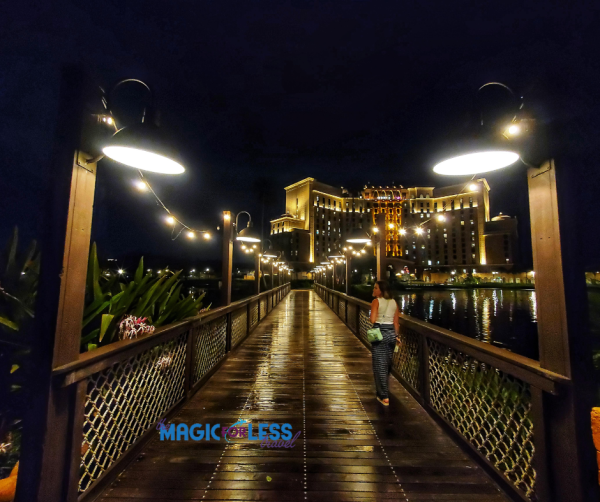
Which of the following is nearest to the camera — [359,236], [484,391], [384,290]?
[484,391]

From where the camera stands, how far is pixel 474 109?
1.73 m

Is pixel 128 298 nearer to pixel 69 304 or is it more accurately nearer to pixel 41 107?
pixel 69 304

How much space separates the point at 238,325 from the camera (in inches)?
252

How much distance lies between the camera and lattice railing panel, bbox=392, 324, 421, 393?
377 centimetres

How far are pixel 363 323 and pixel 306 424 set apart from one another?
13.7ft

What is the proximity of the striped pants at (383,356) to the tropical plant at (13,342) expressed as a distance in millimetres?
3385

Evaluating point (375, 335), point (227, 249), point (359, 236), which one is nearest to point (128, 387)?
point (375, 335)

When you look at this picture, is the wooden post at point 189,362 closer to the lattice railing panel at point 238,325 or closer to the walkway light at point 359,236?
the lattice railing panel at point 238,325

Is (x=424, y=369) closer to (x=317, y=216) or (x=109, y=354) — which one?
(x=109, y=354)

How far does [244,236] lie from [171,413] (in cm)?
398

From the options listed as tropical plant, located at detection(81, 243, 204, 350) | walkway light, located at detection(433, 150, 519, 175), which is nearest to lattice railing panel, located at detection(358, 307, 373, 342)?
tropical plant, located at detection(81, 243, 204, 350)

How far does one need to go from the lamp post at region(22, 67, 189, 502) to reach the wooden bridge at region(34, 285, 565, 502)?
0.06 m

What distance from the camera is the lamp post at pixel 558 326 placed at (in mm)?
1491

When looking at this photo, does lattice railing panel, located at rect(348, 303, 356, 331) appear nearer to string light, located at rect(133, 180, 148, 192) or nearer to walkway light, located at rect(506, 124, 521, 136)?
string light, located at rect(133, 180, 148, 192)
